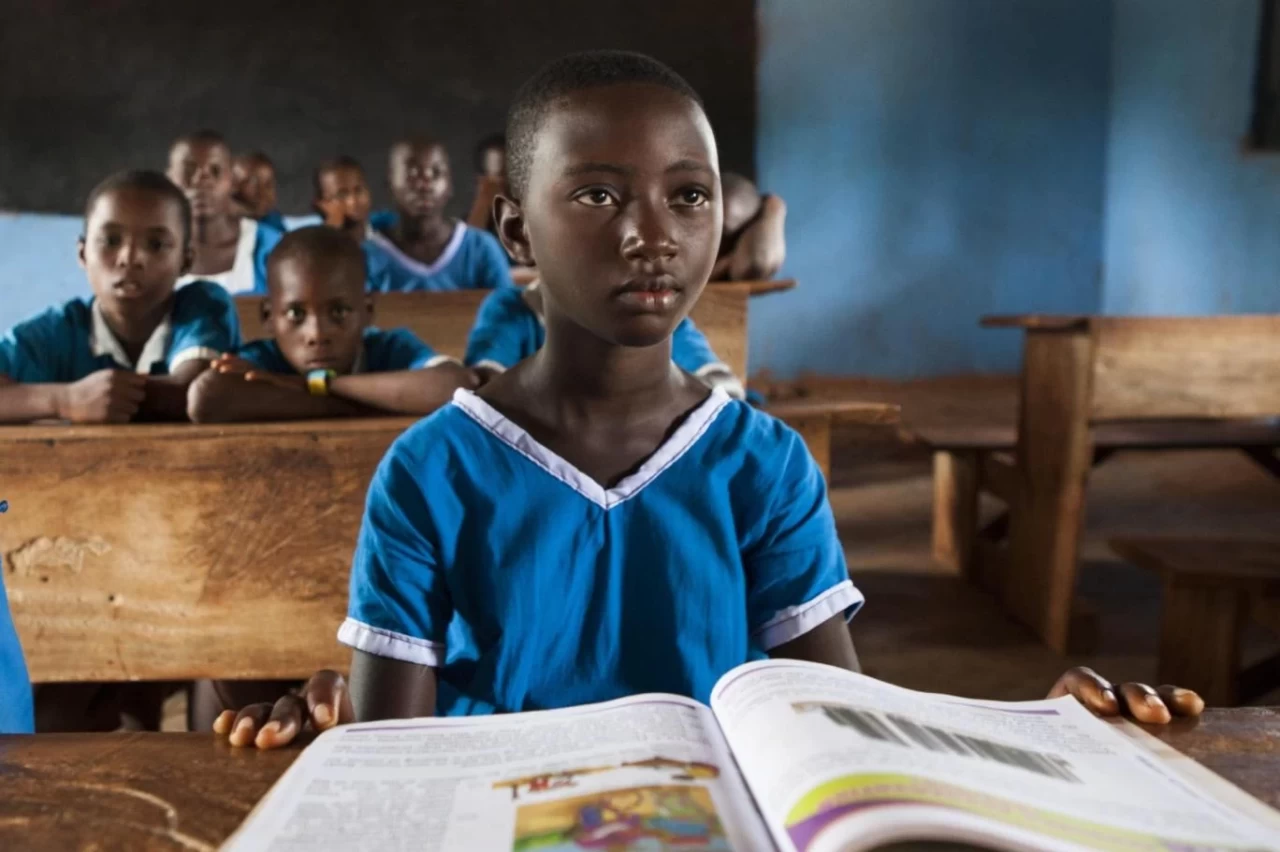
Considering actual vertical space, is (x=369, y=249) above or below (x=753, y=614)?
above

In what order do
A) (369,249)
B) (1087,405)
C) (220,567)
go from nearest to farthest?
(220,567), (1087,405), (369,249)

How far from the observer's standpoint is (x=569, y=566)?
3.03ft

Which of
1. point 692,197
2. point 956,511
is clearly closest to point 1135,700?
point 692,197

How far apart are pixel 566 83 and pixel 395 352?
3.84 ft

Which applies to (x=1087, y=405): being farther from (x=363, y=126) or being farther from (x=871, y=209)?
(x=363, y=126)

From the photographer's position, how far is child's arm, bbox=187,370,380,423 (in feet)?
5.11

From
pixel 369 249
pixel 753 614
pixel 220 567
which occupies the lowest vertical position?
pixel 220 567

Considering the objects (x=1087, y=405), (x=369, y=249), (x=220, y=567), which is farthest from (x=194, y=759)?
(x=369, y=249)

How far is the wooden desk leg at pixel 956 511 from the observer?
11.7 ft

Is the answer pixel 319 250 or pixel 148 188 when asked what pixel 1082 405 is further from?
pixel 148 188

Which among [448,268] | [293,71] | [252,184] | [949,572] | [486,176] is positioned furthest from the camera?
[293,71]

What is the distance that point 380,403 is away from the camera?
5.57 feet

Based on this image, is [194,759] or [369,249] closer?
[194,759]

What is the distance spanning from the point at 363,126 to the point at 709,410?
5293 mm
